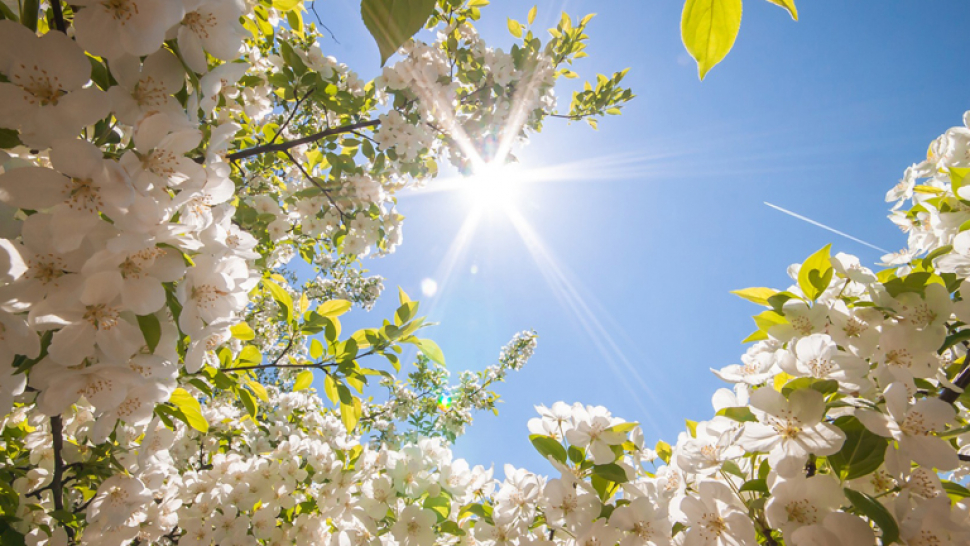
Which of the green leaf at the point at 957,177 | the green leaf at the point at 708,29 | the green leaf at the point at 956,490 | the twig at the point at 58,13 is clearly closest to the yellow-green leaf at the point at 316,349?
the twig at the point at 58,13

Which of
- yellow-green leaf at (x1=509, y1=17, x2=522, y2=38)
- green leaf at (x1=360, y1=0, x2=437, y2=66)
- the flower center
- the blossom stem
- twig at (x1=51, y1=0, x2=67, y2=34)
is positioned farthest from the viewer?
yellow-green leaf at (x1=509, y1=17, x2=522, y2=38)

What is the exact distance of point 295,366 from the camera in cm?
203

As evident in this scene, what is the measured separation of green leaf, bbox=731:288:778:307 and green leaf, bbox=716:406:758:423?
1.23 ft

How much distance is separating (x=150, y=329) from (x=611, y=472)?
4.51 ft

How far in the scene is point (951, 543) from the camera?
91cm

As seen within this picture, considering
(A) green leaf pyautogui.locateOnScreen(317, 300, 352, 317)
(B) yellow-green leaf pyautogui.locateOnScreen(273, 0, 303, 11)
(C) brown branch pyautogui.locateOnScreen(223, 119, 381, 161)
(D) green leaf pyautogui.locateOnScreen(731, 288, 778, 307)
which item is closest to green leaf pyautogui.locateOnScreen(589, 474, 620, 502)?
(D) green leaf pyautogui.locateOnScreen(731, 288, 778, 307)

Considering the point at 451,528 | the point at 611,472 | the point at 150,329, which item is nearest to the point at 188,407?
the point at 150,329

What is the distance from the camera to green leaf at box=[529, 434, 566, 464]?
1534mm

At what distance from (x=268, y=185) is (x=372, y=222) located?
4.76 ft

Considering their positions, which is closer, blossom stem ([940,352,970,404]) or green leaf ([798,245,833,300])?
blossom stem ([940,352,970,404])

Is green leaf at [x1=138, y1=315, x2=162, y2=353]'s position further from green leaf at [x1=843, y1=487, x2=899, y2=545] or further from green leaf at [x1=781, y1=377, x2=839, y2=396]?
green leaf at [x1=843, y1=487, x2=899, y2=545]

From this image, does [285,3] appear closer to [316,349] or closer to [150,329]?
[316,349]

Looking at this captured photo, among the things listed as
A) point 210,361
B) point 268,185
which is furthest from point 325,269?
point 210,361

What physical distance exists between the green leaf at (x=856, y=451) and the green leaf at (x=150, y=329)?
1.67 m
